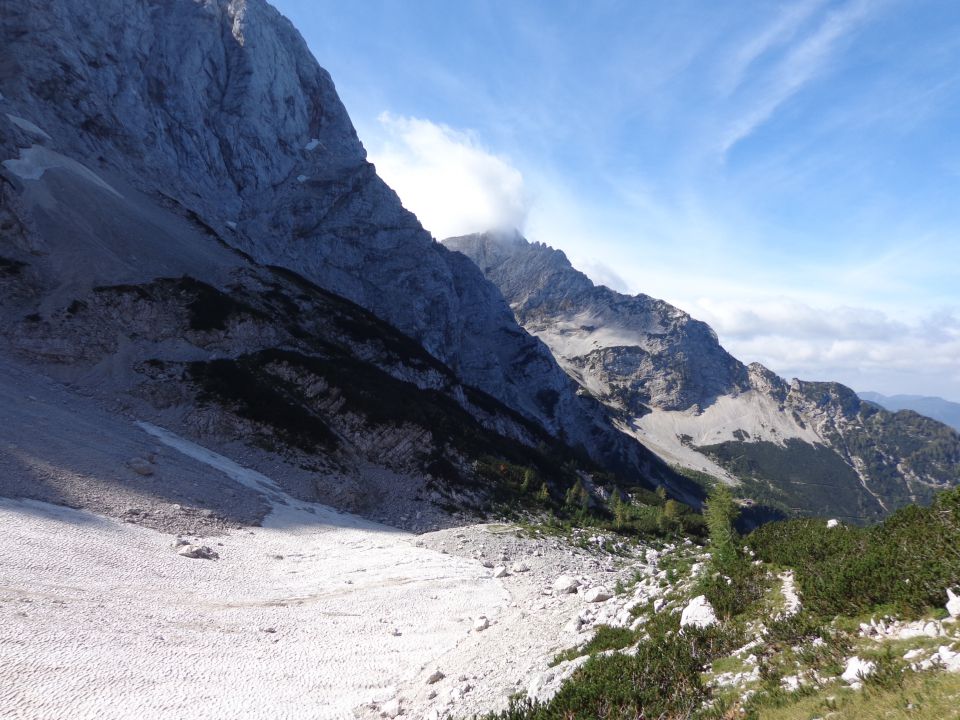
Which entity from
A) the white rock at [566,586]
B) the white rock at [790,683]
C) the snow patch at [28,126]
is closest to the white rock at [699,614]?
the white rock at [790,683]

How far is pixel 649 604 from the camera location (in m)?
15.5

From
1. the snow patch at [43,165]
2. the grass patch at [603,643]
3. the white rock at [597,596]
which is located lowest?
the white rock at [597,596]

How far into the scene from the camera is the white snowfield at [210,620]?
13531 millimetres

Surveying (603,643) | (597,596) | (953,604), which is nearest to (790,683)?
(953,604)

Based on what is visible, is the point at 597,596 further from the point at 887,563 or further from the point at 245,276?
the point at 245,276

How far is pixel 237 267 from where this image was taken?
81438 millimetres

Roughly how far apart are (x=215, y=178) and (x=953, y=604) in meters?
151

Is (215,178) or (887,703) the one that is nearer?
(887,703)

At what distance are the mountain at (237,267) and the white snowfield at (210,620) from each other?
18596mm

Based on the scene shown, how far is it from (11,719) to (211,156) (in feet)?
476

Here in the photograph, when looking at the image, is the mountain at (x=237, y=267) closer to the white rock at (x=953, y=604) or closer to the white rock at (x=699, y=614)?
the white rock at (x=699, y=614)

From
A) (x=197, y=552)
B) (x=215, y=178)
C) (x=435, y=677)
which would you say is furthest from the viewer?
(x=215, y=178)

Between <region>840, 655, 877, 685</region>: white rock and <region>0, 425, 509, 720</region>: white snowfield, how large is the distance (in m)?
11.3

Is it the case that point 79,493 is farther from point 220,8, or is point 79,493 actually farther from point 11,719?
point 220,8
